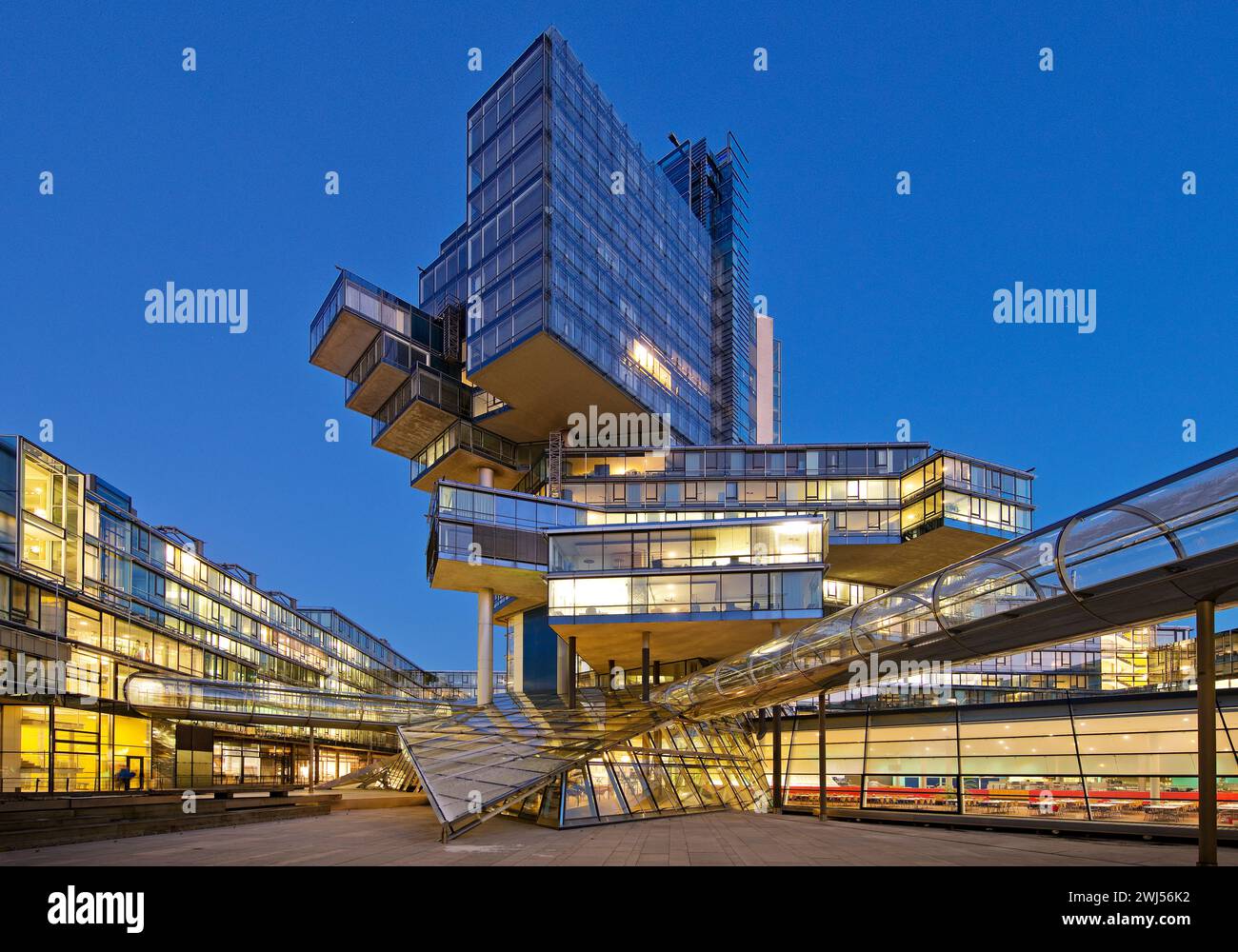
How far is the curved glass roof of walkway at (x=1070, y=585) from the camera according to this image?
12320 millimetres

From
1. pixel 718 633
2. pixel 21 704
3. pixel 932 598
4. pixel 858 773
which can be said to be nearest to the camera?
pixel 932 598

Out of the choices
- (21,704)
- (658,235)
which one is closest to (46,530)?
(21,704)

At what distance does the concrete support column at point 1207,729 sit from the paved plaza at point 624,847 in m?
2.88

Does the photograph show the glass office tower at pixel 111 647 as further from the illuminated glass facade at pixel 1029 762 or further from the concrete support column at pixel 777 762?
the illuminated glass facade at pixel 1029 762

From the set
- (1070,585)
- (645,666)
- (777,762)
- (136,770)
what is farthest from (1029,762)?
(136,770)

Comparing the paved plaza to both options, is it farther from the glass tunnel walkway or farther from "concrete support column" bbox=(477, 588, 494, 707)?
"concrete support column" bbox=(477, 588, 494, 707)

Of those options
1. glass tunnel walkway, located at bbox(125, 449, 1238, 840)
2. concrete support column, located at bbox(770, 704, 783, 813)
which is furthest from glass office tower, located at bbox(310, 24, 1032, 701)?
glass tunnel walkway, located at bbox(125, 449, 1238, 840)

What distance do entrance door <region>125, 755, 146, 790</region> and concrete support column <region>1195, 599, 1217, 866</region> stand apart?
177 ft

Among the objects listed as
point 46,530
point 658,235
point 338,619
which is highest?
point 658,235
